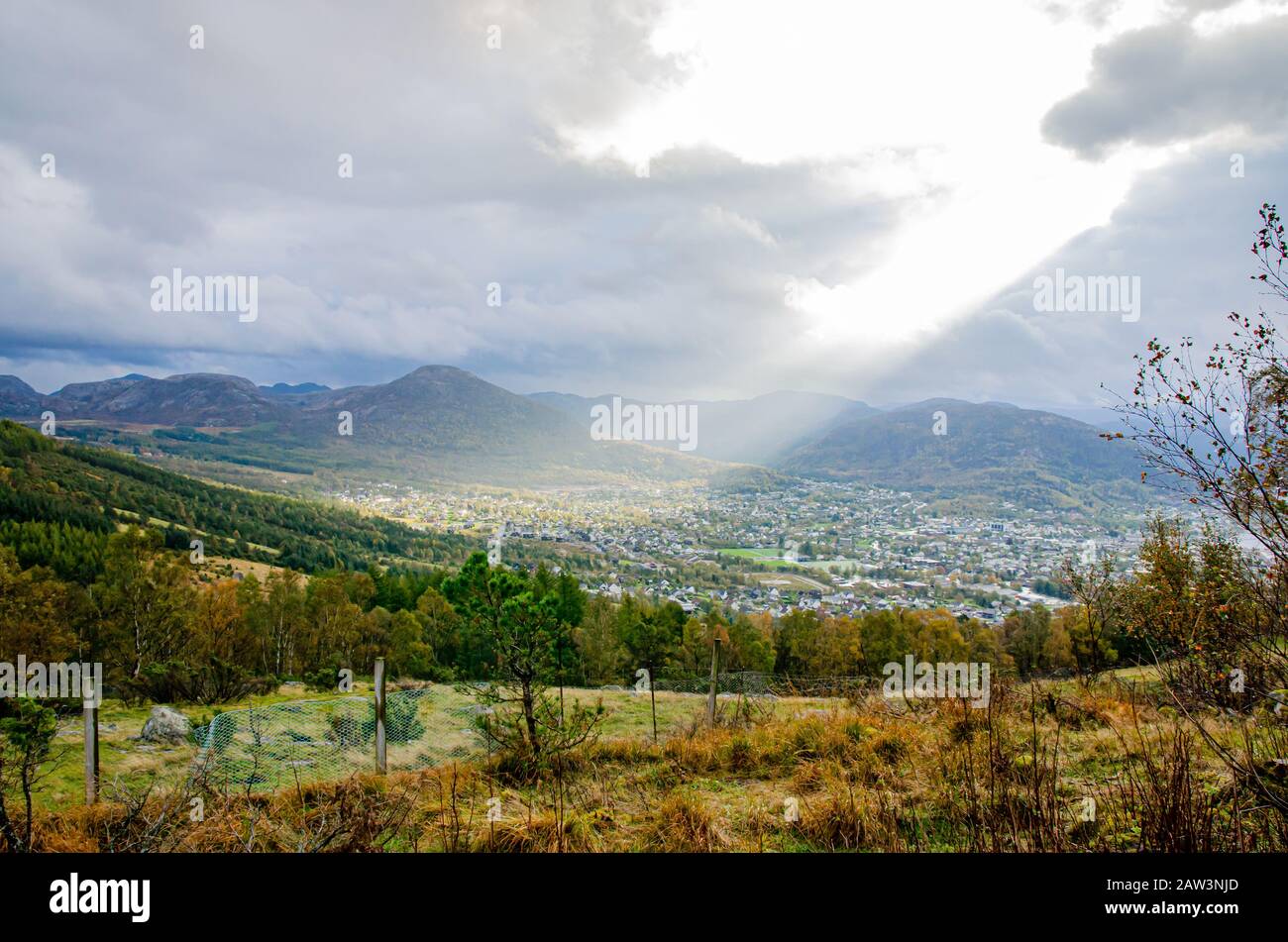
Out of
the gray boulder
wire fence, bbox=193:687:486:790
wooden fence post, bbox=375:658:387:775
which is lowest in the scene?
the gray boulder

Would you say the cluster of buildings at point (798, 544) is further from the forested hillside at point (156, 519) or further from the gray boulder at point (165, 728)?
the gray boulder at point (165, 728)

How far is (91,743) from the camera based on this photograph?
6734 millimetres

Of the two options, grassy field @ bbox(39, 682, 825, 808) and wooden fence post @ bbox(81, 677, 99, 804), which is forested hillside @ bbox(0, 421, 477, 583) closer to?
Result: grassy field @ bbox(39, 682, 825, 808)

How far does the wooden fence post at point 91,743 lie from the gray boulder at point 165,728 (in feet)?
17.3

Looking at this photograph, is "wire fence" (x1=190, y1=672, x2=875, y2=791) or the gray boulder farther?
the gray boulder

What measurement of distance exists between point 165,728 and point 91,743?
5.46m

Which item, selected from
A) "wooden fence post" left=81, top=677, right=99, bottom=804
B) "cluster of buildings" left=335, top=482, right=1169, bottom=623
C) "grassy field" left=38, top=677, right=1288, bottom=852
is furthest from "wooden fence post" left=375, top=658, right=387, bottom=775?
"cluster of buildings" left=335, top=482, right=1169, bottom=623

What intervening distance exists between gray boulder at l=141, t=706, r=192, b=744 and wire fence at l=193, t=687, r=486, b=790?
18.4 inches

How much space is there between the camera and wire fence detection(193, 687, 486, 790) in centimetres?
771

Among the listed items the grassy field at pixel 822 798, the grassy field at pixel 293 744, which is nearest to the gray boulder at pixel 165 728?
the grassy field at pixel 293 744

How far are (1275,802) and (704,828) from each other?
11.3ft

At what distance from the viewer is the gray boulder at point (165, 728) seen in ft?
35.8
